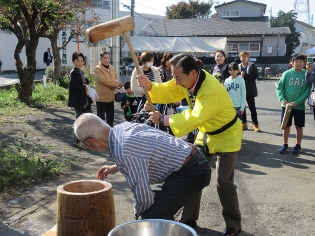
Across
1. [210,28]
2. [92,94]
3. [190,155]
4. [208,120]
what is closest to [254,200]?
[208,120]

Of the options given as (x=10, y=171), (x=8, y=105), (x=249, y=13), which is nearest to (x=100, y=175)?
(x=10, y=171)

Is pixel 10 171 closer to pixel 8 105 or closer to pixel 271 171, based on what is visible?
pixel 271 171

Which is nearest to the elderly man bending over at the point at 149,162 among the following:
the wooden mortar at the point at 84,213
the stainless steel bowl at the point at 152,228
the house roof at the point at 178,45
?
the wooden mortar at the point at 84,213

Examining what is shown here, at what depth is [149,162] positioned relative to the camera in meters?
3.23

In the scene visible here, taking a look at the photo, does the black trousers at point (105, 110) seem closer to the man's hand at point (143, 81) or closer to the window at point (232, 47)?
the man's hand at point (143, 81)

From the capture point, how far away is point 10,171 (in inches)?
242

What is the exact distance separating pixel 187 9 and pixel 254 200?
194 ft

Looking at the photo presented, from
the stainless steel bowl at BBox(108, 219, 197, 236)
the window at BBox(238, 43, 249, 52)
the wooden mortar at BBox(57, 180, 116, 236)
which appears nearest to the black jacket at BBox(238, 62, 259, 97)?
the wooden mortar at BBox(57, 180, 116, 236)

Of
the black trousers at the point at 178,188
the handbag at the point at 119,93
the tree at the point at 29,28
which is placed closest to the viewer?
the black trousers at the point at 178,188

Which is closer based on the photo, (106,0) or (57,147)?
(57,147)

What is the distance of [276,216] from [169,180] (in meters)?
2.19

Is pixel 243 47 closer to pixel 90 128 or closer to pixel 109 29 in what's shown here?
pixel 109 29

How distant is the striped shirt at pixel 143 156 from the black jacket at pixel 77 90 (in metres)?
4.89

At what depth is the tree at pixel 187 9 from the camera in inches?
2452
